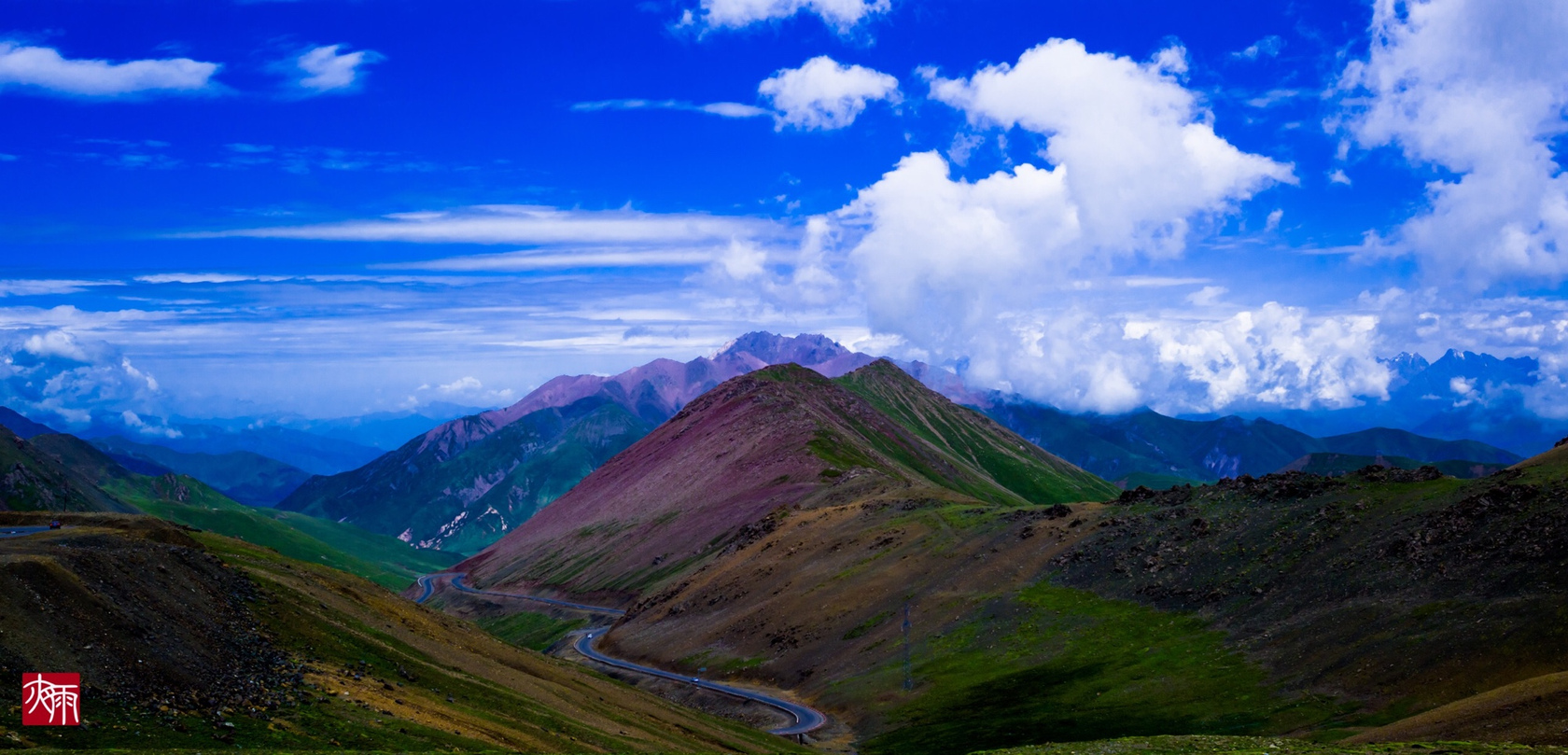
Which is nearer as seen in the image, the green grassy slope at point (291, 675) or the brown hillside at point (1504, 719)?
the green grassy slope at point (291, 675)

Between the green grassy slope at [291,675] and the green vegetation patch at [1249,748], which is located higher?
the green grassy slope at [291,675]

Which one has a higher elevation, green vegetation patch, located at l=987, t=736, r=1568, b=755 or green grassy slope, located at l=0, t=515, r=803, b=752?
green grassy slope, located at l=0, t=515, r=803, b=752

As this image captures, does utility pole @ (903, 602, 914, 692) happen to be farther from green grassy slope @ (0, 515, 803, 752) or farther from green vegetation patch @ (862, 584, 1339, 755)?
green grassy slope @ (0, 515, 803, 752)

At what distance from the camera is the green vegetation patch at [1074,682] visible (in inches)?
3174

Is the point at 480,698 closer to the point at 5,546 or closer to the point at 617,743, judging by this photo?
the point at 617,743

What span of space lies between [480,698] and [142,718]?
25.2 meters

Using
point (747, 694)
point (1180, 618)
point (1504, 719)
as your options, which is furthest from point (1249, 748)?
point (747, 694)

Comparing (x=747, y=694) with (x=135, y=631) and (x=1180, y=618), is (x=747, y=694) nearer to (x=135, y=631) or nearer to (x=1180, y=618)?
(x=1180, y=618)

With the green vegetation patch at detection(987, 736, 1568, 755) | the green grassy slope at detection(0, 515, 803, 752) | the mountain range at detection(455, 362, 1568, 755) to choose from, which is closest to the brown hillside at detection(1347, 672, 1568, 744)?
the mountain range at detection(455, 362, 1568, 755)

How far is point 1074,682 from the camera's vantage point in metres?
95.9

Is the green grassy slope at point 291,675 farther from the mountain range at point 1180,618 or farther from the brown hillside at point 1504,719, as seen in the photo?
the brown hillside at point 1504,719

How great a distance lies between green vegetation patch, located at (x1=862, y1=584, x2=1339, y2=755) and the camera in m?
80.6

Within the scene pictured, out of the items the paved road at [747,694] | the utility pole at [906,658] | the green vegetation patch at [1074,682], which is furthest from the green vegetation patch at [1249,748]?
the utility pole at [906,658]

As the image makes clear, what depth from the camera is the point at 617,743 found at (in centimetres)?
6356
